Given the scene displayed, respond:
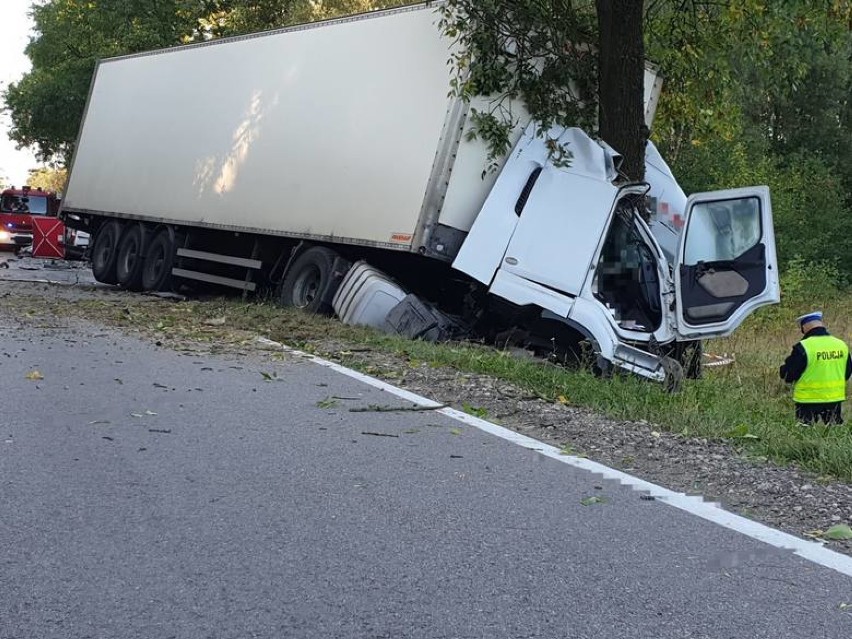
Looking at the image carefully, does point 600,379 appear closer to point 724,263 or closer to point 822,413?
point 724,263

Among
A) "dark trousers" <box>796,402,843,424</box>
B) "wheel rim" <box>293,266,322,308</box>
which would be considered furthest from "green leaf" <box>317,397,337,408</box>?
"wheel rim" <box>293,266,322,308</box>

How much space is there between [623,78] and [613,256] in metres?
2.54

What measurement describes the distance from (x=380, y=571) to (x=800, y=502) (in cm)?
237

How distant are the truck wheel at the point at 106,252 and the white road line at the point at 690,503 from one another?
1250 cm

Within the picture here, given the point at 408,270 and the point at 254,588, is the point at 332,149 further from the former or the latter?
the point at 254,588

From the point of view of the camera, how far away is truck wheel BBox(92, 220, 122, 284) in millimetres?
18172

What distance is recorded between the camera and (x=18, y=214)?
96.3 ft

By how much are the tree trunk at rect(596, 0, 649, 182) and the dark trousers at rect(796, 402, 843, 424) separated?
354cm

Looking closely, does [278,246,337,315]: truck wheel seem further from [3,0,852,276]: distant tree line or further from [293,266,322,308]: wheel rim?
[3,0,852,276]: distant tree line

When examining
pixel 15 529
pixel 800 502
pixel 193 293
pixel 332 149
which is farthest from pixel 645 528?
pixel 193 293

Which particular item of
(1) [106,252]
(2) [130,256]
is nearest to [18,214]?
(1) [106,252]

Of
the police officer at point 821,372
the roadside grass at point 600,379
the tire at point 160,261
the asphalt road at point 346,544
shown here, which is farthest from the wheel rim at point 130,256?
the police officer at point 821,372

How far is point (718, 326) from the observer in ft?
29.9

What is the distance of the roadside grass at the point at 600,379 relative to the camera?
628 cm
